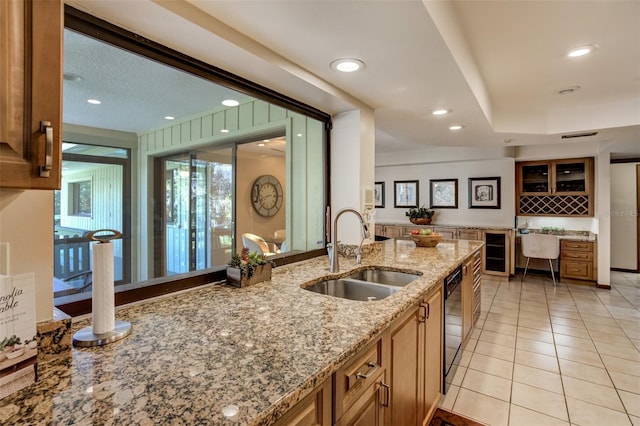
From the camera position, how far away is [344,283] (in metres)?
1.98

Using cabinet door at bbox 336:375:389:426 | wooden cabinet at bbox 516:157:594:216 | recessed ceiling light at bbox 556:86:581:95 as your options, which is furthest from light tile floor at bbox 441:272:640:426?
recessed ceiling light at bbox 556:86:581:95

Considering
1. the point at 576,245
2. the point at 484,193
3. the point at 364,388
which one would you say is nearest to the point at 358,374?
the point at 364,388

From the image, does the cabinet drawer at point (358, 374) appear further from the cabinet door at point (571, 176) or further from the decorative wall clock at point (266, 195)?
the cabinet door at point (571, 176)

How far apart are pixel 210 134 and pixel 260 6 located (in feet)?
7.43

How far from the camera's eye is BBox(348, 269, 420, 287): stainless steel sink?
83.1 inches

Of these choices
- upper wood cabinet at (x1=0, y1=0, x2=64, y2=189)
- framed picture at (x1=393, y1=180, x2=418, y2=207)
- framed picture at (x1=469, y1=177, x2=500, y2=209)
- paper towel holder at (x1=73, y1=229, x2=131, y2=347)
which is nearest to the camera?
upper wood cabinet at (x1=0, y1=0, x2=64, y2=189)

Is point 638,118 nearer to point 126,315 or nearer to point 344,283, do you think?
point 344,283

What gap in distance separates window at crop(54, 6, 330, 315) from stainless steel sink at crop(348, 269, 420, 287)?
50cm

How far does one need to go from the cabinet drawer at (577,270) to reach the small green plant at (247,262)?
5542 mm

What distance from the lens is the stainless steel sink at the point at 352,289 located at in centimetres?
184

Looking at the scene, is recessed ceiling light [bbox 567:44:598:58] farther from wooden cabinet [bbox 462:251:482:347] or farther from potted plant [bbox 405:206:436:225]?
potted plant [bbox 405:206:436:225]

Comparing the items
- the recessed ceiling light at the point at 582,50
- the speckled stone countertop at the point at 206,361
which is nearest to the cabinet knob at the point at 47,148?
the speckled stone countertop at the point at 206,361

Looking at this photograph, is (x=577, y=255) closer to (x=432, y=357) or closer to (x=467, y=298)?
(x=467, y=298)

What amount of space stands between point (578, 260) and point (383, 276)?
→ 15.4 feet
